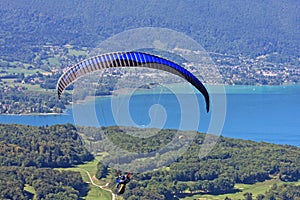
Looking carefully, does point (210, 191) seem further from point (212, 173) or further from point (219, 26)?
point (219, 26)

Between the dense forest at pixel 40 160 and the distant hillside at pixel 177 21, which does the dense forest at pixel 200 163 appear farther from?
the distant hillside at pixel 177 21

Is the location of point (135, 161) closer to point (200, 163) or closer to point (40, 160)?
point (200, 163)

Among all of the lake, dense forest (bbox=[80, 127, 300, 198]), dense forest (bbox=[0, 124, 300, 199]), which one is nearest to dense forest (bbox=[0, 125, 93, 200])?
dense forest (bbox=[0, 124, 300, 199])

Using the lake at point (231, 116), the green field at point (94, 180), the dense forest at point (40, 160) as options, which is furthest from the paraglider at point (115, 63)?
the lake at point (231, 116)

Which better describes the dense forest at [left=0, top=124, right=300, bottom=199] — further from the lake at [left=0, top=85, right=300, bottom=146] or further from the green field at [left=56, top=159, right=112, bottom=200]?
the lake at [left=0, top=85, right=300, bottom=146]

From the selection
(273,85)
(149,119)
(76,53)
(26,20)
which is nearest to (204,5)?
(26,20)

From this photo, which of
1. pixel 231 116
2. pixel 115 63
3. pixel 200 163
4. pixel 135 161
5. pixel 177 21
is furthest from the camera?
pixel 177 21

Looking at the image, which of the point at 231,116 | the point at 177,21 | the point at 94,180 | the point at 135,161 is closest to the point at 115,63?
the point at 135,161
